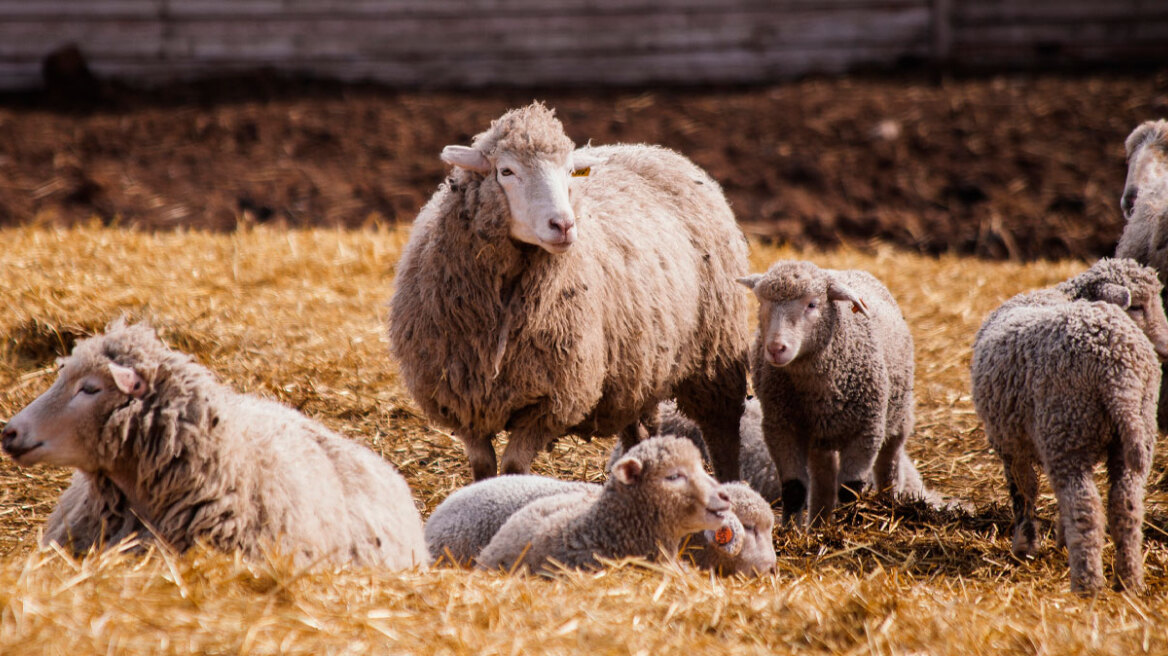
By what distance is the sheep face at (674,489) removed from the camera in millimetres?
4430

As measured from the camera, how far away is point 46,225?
10.6 metres

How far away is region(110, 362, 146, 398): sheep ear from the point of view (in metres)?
3.74

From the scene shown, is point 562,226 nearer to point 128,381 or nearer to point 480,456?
point 480,456

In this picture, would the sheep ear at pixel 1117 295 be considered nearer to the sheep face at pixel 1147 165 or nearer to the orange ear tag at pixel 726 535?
the sheep face at pixel 1147 165

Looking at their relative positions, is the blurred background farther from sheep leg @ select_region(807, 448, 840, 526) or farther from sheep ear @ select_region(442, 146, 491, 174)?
sheep ear @ select_region(442, 146, 491, 174)

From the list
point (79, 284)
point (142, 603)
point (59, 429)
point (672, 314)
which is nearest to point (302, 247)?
point (79, 284)

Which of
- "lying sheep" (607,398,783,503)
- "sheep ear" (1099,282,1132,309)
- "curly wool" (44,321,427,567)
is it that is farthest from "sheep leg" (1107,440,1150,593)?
"curly wool" (44,321,427,567)

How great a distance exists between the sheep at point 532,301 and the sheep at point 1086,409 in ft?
5.51

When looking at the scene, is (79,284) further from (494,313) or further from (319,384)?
(494,313)

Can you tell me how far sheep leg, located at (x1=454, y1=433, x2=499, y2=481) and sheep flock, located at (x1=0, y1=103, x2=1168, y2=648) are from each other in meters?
0.01

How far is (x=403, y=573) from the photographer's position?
3854mm

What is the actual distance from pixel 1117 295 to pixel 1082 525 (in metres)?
1.01

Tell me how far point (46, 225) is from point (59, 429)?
760 centimetres

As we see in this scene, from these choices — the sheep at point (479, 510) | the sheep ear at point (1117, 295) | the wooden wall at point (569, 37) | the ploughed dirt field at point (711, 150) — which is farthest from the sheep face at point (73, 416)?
the wooden wall at point (569, 37)
